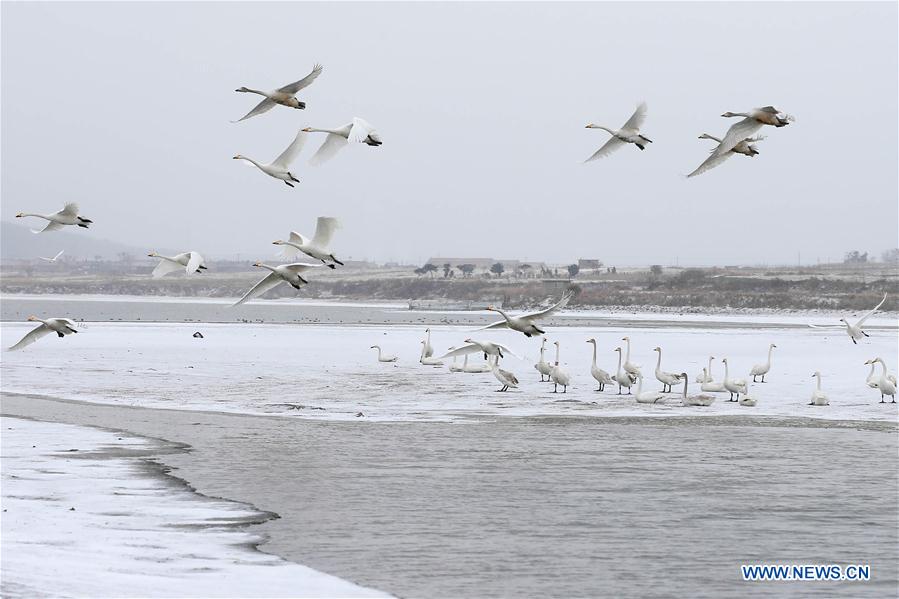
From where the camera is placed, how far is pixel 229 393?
81.5 ft

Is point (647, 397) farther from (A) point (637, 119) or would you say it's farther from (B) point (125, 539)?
(B) point (125, 539)

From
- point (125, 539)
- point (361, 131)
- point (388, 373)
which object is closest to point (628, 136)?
point (361, 131)

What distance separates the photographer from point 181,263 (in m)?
16.6

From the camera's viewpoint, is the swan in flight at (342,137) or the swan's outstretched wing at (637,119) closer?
the swan in flight at (342,137)

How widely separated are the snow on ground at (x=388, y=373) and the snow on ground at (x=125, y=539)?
6.82 metres

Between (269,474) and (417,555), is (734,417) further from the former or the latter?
(417,555)

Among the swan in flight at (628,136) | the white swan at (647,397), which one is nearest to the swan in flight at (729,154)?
the swan in flight at (628,136)

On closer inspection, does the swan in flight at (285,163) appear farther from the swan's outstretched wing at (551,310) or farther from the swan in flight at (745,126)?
the swan in flight at (745,126)

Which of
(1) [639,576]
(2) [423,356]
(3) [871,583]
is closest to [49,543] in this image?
(1) [639,576]

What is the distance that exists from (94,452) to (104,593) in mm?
7184

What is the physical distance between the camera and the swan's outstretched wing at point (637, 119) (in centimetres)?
1610

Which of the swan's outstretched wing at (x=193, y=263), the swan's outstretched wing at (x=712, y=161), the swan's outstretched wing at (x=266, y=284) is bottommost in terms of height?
the swan's outstretched wing at (x=266, y=284)

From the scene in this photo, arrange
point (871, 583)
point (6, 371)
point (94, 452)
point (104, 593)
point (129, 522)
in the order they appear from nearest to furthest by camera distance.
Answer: point (104, 593)
point (871, 583)
point (129, 522)
point (94, 452)
point (6, 371)

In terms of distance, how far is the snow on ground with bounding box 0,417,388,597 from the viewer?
9961 mm
